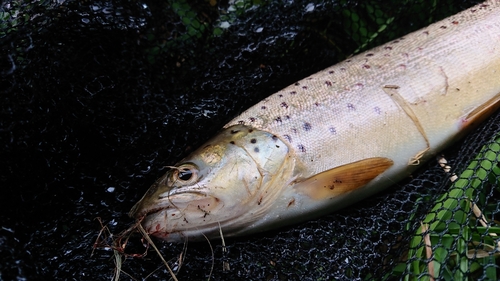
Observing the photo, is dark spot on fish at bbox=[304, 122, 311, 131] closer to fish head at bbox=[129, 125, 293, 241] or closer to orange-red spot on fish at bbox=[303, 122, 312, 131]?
orange-red spot on fish at bbox=[303, 122, 312, 131]

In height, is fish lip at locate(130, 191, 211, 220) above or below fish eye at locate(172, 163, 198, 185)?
below

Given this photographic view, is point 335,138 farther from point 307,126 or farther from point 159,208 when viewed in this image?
point 159,208

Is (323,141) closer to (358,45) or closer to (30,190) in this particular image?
(358,45)

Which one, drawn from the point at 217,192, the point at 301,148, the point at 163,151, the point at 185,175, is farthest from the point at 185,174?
the point at 301,148

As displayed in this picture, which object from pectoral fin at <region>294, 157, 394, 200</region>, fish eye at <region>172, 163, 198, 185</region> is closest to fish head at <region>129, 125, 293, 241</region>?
fish eye at <region>172, 163, 198, 185</region>

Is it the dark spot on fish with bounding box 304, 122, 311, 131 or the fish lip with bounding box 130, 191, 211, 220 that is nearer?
the fish lip with bounding box 130, 191, 211, 220

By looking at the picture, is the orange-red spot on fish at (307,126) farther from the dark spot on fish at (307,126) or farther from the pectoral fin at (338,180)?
the pectoral fin at (338,180)

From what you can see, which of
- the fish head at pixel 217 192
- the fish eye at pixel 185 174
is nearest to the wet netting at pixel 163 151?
the fish head at pixel 217 192
